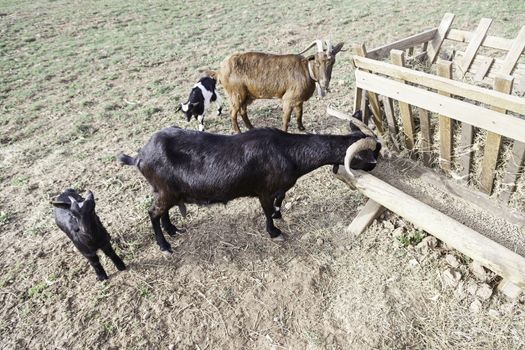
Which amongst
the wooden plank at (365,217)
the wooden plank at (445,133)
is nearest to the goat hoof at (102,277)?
the wooden plank at (365,217)

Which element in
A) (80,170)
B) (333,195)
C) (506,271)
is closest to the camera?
(506,271)

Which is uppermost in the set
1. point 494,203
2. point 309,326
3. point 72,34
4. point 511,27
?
point 72,34

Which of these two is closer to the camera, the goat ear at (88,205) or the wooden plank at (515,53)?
the goat ear at (88,205)

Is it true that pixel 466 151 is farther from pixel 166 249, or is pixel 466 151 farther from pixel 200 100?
pixel 200 100

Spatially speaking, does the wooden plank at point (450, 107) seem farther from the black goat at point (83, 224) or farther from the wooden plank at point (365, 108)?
the black goat at point (83, 224)

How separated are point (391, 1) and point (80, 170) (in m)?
12.4

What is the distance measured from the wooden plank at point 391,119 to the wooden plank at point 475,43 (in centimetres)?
222

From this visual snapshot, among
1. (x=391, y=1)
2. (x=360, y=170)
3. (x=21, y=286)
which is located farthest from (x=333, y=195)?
(x=391, y=1)

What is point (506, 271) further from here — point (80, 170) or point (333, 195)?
point (80, 170)

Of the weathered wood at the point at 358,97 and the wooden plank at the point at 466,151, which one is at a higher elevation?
the weathered wood at the point at 358,97

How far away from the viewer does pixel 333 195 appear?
4.87m

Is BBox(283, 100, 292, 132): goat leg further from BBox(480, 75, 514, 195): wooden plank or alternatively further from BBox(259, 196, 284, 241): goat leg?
BBox(480, 75, 514, 195): wooden plank

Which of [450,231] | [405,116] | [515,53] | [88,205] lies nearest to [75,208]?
[88,205]

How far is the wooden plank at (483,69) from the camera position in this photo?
575 cm
